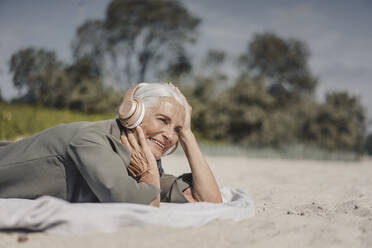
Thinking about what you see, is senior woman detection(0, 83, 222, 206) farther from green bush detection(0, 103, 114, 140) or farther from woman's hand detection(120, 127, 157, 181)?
green bush detection(0, 103, 114, 140)

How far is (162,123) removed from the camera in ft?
8.71

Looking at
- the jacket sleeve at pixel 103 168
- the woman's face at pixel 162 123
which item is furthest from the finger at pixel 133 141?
the jacket sleeve at pixel 103 168

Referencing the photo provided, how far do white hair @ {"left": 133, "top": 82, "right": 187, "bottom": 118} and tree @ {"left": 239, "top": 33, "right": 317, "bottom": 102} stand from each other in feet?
77.9

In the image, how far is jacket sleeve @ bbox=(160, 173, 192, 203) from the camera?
306 cm

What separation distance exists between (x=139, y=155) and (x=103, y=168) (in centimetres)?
43

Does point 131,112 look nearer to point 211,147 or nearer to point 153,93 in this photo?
point 153,93

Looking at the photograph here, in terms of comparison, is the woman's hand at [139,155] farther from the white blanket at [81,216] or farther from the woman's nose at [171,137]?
the white blanket at [81,216]

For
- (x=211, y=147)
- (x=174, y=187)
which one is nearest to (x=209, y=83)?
(x=211, y=147)

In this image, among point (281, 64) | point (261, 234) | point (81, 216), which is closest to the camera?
point (81, 216)

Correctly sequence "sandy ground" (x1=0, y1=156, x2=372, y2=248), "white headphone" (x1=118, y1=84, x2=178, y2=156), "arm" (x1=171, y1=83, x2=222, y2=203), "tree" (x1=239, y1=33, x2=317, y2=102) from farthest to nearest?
1. "tree" (x1=239, y1=33, x2=317, y2=102)
2. "arm" (x1=171, y1=83, x2=222, y2=203)
3. "white headphone" (x1=118, y1=84, x2=178, y2=156)
4. "sandy ground" (x1=0, y1=156, x2=372, y2=248)

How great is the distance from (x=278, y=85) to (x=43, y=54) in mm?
19809

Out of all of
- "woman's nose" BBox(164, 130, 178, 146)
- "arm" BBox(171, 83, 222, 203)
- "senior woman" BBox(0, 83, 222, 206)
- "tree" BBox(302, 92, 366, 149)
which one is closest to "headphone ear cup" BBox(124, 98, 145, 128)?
"senior woman" BBox(0, 83, 222, 206)

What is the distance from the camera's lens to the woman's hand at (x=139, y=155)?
2570mm

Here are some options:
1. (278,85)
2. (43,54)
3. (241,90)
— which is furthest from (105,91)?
(278,85)
